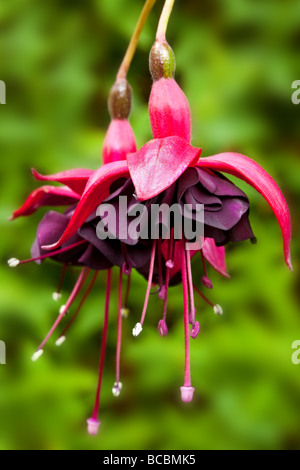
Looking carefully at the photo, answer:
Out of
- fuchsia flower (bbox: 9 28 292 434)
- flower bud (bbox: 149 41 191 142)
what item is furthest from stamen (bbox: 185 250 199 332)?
flower bud (bbox: 149 41 191 142)

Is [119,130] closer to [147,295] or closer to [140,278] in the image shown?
[147,295]

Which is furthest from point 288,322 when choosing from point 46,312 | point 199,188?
point 199,188

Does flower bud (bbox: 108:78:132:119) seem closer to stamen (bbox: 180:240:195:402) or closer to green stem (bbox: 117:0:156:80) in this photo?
green stem (bbox: 117:0:156:80)

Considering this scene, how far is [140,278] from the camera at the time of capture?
965 millimetres

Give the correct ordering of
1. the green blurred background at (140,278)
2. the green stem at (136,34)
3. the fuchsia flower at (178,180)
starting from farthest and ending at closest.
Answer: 1. the green blurred background at (140,278)
2. the green stem at (136,34)
3. the fuchsia flower at (178,180)

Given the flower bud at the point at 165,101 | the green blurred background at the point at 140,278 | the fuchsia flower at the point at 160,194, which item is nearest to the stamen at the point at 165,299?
the fuchsia flower at the point at 160,194

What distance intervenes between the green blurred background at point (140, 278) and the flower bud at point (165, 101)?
334mm

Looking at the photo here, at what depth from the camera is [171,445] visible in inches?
39.4

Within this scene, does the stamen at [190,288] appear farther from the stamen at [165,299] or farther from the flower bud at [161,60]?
the flower bud at [161,60]

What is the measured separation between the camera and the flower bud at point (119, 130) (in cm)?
66

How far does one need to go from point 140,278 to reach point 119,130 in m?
0.34

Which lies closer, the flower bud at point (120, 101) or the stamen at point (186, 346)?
the stamen at point (186, 346)

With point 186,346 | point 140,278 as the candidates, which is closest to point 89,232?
point 186,346

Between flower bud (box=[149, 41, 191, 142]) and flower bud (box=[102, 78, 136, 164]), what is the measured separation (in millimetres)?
60
